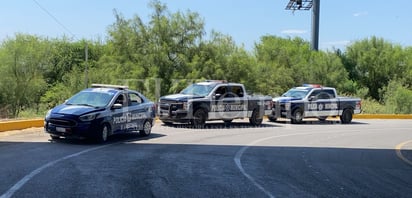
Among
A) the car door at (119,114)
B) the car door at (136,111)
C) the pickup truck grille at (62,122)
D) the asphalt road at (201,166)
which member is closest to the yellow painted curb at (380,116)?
the asphalt road at (201,166)

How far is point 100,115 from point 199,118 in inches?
278

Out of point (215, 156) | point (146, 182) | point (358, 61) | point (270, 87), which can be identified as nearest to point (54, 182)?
point (146, 182)

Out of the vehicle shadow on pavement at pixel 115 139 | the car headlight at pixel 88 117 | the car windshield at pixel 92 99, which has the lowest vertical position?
the vehicle shadow on pavement at pixel 115 139

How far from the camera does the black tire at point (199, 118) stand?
20484mm

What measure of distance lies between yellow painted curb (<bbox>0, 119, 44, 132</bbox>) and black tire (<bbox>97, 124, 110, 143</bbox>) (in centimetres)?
443

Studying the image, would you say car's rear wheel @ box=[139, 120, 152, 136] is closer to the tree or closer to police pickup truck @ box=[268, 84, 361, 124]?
police pickup truck @ box=[268, 84, 361, 124]

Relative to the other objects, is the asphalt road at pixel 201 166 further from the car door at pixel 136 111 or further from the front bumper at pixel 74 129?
the car door at pixel 136 111

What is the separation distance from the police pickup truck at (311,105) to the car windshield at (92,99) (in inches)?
469

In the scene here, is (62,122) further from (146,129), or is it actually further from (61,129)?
(146,129)

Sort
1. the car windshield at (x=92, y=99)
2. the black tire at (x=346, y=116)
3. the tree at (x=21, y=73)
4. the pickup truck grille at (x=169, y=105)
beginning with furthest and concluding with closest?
the tree at (x=21, y=73) → the black tire at (x=346, y=116) → the pickup truck grille at (x=169, y=105) → the car windshield at (x=92, y=99)

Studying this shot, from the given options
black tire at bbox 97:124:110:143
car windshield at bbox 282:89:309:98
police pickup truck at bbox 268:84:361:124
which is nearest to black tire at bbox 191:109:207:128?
police pickup truck at bbox 268:84:361:124

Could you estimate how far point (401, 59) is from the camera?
192 feet

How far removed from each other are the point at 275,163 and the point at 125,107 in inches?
229

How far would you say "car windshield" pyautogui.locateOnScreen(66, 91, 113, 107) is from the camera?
14641 mm
